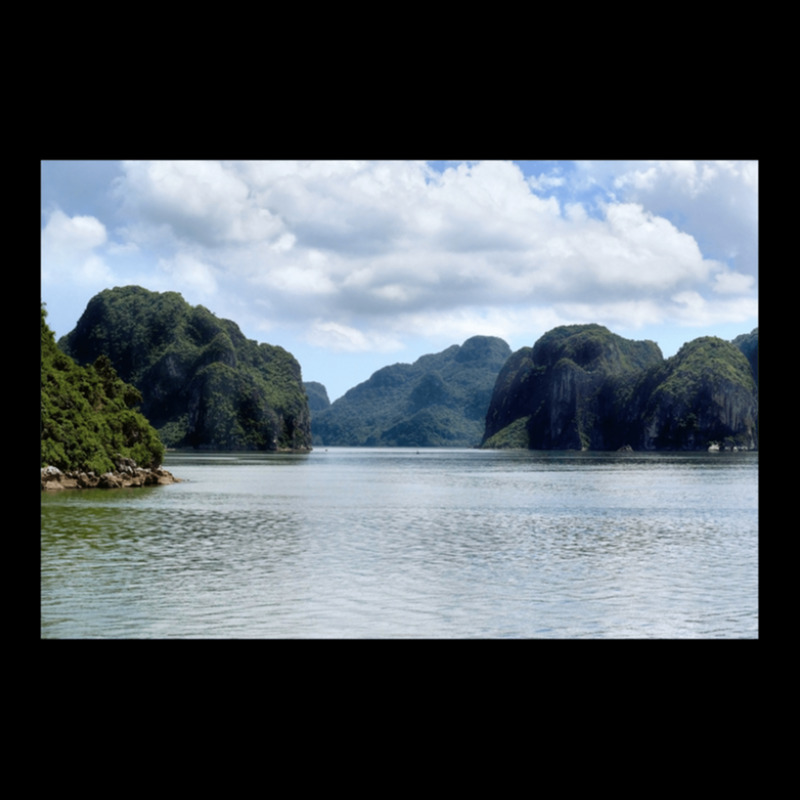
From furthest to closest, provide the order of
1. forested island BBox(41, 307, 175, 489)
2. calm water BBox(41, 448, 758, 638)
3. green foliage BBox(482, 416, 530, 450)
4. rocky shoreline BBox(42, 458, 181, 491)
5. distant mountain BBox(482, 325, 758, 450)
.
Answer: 1. green foliage BBox(482, 416, 530, 450)
2. distant mountain BBox(482, 325, 758, 450)
3. forested island BBox(41, 307, 175, 489)
4. rocky shoreline BBox(42, 458, 181, 491)
5. calm water BBox(41, 448, 758, 638)

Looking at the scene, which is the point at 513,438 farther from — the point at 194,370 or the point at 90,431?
the point at 90,431

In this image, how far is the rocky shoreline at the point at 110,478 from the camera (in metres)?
28.7

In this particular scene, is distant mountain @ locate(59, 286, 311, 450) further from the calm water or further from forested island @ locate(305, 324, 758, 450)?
the calm water

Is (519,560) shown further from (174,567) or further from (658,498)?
(658,498)

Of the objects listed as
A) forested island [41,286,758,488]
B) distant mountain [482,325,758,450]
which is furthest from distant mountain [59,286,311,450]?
distant mountain [482,325,758,450]

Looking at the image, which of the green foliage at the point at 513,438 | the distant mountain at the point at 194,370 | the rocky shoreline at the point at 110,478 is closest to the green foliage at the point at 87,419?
the rocky shoreline at the point at 110,478

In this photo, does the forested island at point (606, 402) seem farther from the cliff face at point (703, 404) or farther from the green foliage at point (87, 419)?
the green foliage at point (87, 419)

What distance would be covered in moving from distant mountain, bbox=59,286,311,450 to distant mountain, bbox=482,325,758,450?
4261 centimetres

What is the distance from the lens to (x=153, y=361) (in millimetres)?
134750

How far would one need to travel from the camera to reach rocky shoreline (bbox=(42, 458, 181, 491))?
28.7 meters

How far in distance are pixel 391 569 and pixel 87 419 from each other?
67.3ft

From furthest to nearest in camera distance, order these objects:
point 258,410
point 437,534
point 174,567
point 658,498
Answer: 1. point 258,410
2. point 658,498
3. point 437,534
4. point 174,567
